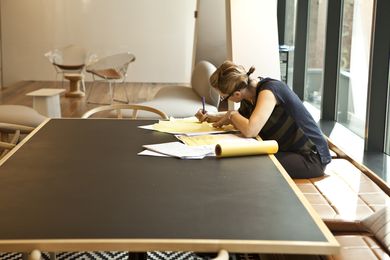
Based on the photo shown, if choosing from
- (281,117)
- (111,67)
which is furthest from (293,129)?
(111,67)

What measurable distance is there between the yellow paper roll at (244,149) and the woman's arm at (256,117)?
0.35m

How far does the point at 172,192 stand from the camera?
210 centimetres

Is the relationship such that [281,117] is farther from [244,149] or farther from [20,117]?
[20,117]

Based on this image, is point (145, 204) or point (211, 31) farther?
point (211, 31)

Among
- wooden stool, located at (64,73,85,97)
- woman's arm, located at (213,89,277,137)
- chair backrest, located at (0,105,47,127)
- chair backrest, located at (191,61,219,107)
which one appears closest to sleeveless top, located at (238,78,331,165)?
woman's arm, located at (213,89,277,137)

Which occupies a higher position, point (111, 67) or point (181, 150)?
point (181, 150)

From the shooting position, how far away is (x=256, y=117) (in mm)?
3064

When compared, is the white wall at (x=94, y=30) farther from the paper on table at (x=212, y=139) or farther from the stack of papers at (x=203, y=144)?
the paper on table at (x=212, y=139)

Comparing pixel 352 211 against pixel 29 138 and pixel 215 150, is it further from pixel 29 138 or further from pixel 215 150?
pixel 29 138

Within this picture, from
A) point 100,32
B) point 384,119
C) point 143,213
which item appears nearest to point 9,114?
point 384,119

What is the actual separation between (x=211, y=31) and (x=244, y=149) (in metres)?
4.50

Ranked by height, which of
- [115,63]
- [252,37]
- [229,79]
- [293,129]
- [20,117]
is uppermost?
[252,37]

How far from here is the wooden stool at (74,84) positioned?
998 cm

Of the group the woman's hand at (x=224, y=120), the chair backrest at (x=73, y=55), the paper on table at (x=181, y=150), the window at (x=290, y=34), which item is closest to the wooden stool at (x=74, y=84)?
the chair backrest at (x=73, y=55)
